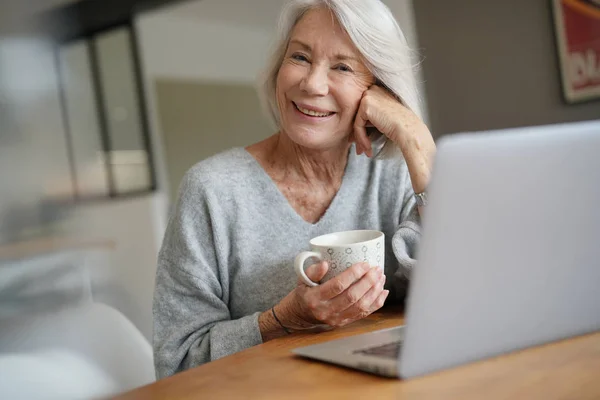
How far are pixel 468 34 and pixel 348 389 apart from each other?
3196 mm

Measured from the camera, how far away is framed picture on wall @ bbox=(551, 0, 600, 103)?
3.14 metres

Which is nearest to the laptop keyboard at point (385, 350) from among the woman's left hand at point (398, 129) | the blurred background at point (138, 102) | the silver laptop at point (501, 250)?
the silver laptop at point (501, 250)

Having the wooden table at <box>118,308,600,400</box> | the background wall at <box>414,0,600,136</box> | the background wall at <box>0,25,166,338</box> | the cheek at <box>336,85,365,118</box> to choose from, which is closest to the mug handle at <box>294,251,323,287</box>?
the wooden table at <box>118,308,600,400</box>

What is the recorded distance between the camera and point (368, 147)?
1200 millimetres

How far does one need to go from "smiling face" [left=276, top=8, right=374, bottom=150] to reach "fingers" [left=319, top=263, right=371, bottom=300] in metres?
0.38

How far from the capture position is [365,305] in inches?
34.2

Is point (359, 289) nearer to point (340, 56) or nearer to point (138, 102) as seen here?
point (340, 56)

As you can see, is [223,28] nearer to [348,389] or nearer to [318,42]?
[318,42]

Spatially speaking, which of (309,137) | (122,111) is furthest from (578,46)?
(122,111)

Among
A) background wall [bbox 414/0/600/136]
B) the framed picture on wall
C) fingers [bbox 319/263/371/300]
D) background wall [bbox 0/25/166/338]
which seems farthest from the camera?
background wall [bbox 0/25/166/338]

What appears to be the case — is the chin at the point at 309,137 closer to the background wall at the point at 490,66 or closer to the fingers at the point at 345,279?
the fingers at the point at 345,279

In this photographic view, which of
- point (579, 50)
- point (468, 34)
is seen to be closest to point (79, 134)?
point (468, 34)

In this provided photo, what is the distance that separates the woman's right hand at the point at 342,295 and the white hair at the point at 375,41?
1.47ft

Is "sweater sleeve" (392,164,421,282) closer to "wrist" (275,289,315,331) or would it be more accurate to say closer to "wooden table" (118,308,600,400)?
"wrist" (275,289,315,331)
